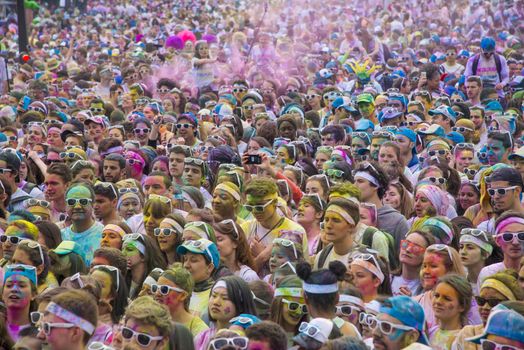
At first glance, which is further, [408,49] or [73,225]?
[408,49]

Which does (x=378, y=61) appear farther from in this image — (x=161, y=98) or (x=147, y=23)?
(x=147, y=23)

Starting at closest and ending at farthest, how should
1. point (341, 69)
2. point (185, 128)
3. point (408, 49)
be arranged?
point (185, 128) < point (341, 69) < point (408, 49)

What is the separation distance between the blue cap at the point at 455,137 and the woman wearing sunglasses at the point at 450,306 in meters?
5.92

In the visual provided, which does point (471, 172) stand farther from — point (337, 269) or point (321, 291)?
point (321, 291)

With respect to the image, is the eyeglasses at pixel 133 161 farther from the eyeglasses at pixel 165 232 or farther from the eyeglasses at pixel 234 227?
the eyeglasses at pixel 234 227

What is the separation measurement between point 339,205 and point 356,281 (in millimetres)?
986

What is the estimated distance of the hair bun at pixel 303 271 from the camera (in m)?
7.25

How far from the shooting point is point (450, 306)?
736 centimetres

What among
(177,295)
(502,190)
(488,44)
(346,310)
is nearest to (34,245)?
(177,295)

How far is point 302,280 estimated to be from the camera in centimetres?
743

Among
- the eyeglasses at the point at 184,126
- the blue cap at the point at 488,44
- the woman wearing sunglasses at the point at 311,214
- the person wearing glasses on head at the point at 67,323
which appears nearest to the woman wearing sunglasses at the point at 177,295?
the person wearing glasses on head at the point at 67,323

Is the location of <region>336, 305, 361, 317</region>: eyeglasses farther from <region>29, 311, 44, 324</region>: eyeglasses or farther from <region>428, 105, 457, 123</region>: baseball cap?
<region>428, 105, 457, 123</region>: baseball cap

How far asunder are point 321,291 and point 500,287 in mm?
1149

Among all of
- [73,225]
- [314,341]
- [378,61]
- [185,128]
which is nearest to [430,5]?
[378,61]
